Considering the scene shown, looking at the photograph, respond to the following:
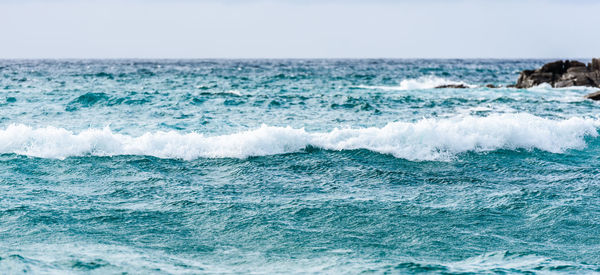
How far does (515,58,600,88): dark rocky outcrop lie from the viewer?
37.0 metres

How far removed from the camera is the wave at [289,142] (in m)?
12.3

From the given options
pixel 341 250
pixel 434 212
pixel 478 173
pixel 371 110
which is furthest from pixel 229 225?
pixel 371 110

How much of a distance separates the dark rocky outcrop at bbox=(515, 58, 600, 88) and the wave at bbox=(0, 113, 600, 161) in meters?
25.6

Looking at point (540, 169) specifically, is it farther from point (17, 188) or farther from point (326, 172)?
point (17, 188)

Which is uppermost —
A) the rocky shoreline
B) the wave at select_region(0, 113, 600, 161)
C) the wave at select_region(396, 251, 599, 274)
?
the rocky shoreline

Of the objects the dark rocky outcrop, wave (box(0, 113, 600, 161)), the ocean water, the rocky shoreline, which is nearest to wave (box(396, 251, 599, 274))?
the ocean water

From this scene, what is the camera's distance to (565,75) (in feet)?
126

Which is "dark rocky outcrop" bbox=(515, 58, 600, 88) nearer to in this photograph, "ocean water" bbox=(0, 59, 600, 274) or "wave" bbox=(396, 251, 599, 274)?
"ocean water" bbox=(0, 59, 600, 274)

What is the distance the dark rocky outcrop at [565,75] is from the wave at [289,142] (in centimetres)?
2558

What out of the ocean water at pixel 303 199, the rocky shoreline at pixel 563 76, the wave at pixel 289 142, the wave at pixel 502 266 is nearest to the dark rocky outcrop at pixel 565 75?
the rocky shoreline at pixel 563 76

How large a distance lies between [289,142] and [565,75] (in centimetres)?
3158

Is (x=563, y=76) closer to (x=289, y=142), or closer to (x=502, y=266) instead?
(x=289, y=142)

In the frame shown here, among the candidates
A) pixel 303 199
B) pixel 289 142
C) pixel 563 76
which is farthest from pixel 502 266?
pixel 563 76

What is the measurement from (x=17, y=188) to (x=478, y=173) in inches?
327
